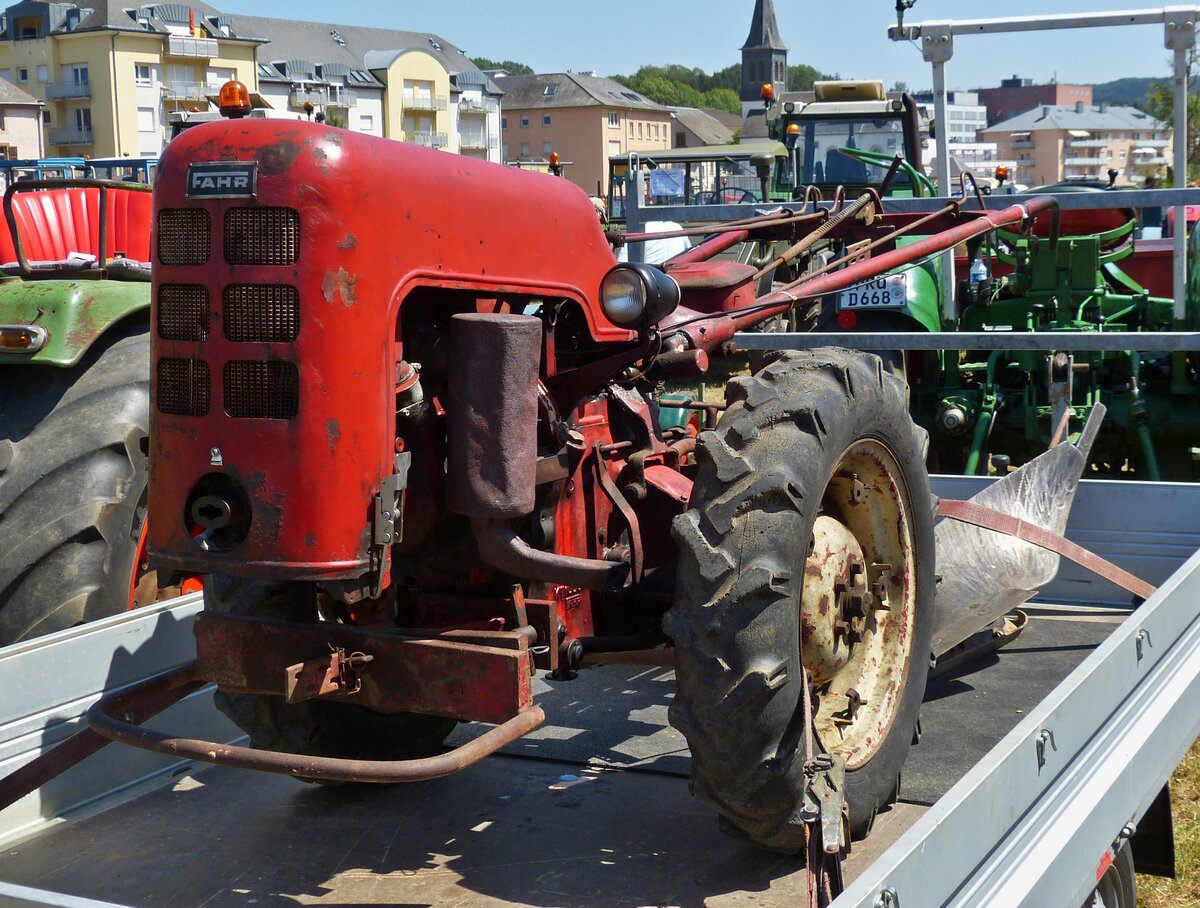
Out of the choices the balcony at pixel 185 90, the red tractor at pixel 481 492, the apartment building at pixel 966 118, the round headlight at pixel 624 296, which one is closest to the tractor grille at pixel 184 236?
the red tractor at pixel 481 492

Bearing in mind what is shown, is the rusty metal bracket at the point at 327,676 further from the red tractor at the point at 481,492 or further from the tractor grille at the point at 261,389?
the tractor grille at the point at 261,389

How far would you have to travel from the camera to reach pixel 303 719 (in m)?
3.31

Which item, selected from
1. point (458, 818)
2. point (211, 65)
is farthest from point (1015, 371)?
point (211, 65)

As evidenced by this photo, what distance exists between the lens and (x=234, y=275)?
8.40ft

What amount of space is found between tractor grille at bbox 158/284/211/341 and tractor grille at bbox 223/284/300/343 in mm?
59

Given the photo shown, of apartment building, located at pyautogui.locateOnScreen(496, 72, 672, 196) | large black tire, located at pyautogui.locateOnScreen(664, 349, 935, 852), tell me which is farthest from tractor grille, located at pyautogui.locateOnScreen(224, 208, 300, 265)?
apartment building, located at pyautogui.locateOnScreen(496, 72, 672, 196)

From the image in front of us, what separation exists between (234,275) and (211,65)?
70.2m

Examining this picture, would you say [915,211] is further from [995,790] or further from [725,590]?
[995,790]

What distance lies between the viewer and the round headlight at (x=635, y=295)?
300cm

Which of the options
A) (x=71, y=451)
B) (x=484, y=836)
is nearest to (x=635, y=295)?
(x=484, y=836)

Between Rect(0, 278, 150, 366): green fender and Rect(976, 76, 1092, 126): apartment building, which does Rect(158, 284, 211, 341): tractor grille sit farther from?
Rect(976, 76, 1092, 126): apartment building

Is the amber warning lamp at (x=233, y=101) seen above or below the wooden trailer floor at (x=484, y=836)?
above

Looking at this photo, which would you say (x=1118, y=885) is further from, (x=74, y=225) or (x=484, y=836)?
(x=74, y=225)

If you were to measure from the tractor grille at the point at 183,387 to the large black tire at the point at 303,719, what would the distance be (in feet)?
1.82
